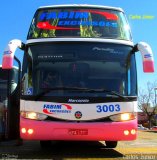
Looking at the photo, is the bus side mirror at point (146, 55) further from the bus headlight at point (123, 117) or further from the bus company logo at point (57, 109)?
the bus company logo at point (57, 109)

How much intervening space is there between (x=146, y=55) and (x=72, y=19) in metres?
2.23

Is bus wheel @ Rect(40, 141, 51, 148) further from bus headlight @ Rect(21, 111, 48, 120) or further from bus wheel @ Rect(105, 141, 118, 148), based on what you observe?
bus headlight @ Rect(21, 111, 48, 120)

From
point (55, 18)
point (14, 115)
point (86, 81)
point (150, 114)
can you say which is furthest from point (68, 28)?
point (150, 114)

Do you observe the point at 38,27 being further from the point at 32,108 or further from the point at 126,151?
the point at 126,151

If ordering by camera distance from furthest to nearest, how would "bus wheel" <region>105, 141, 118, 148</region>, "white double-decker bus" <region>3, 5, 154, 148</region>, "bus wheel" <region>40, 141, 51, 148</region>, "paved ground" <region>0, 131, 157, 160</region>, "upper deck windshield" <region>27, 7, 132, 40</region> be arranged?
"bus wheel" <region>105, 141, 118, 148</region> → "bus wheel" <region>40, 141, 51, 148</region> → "upper deck windshield" <region>27, 7, 132, 40</region> → "paved ground" <region>0, 131, 157, 160</region> → "white double-decker bus" <region>3, 5, 154, 148</region>

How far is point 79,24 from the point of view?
1148 cm

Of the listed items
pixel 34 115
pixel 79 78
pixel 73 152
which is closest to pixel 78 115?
pixel 79 78

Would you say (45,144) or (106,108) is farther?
(45,144)

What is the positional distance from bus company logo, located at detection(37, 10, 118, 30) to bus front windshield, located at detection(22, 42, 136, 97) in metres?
0.65

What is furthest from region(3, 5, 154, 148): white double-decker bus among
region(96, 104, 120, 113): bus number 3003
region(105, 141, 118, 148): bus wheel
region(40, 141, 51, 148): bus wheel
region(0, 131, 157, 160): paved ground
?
region(105, 141, 118, 148): bus wheel

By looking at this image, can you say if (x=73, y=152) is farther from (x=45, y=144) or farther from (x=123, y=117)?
(x=123, y=117)

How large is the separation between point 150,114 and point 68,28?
277ft

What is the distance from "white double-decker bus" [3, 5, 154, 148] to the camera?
1027cm

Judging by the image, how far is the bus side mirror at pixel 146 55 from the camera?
10481 millimetres
